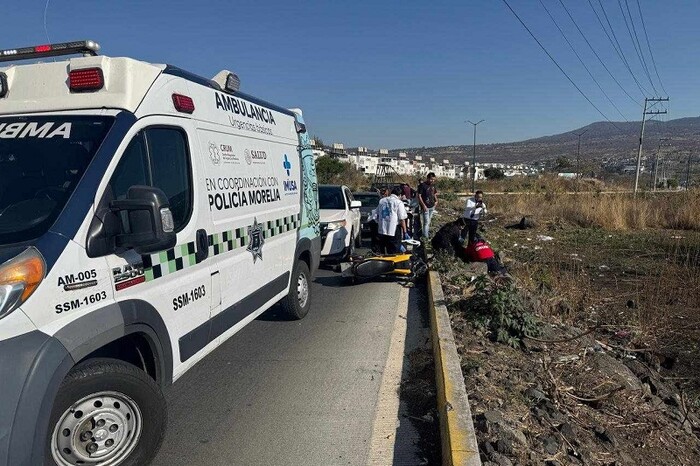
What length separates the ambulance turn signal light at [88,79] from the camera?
3.28m

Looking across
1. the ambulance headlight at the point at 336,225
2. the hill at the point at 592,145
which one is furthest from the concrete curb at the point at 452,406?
the hill at the point at 592,145

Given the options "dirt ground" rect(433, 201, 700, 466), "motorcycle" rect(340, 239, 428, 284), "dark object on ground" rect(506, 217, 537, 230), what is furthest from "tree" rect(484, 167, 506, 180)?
"motorcycle" rect(340, 239, 428, 284)

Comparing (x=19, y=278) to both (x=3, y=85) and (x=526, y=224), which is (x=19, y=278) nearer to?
(x=3, y=85)

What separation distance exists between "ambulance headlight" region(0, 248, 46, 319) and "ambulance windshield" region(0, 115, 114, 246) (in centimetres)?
24

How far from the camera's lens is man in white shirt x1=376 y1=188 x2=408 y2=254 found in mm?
10273

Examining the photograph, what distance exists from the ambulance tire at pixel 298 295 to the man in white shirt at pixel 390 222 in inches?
134

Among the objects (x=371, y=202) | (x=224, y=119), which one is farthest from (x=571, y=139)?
(x=224, y=119)

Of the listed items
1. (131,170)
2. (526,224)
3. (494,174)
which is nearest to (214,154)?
(131,170)

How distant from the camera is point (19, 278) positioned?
2.46m

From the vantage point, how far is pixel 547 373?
15.3ft

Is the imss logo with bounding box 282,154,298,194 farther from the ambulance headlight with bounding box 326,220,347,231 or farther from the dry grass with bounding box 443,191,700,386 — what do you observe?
the ambulance headlight with bounding box 326,220,347,231

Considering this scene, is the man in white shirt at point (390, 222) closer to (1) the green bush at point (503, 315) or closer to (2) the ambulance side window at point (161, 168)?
(1) the green bush at point (503, 315)

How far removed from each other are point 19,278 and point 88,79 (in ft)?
4.66

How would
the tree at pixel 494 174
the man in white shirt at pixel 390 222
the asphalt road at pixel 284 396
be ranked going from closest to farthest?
the asphalt road at pixel 284 396, the man in white shirt at pixel 390 222, the tree at pixel 494 174
